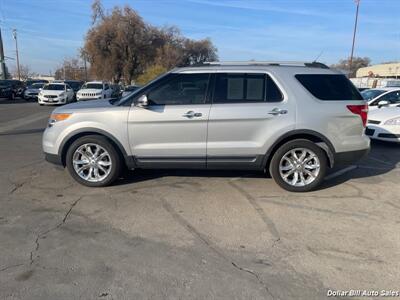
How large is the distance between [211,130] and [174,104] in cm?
66

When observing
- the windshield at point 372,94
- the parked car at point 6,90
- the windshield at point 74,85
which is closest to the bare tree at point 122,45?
the windshield at point 74,85

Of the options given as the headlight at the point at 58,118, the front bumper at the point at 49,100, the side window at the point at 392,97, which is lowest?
the front bumper at the point at 49,100

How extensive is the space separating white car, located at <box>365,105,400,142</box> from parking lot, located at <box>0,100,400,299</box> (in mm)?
3268

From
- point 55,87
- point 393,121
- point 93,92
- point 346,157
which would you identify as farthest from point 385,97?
point 55,87

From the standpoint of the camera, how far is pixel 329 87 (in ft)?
18.1

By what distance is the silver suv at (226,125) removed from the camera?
17.6 ft

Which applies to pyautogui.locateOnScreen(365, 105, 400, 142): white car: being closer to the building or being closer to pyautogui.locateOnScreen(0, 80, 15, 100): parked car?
pyautogui.locateOnScreen(0, 80, 15, 100): parked car

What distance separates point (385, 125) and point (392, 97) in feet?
9.92

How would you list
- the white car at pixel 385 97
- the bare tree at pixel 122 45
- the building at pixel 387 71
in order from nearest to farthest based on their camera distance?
the white car at pixel 385 97 → the bare tree at pixel 122 45 → the building at pixel 387 71

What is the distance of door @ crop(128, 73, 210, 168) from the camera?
17.6 ft

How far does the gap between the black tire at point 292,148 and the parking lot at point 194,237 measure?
0.16m

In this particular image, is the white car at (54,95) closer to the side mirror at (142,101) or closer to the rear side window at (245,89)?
the side mirror at (142,101)


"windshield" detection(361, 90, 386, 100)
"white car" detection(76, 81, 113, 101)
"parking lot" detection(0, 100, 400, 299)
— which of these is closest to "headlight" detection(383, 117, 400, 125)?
"windshield" detection(361, 90, 386, 100)

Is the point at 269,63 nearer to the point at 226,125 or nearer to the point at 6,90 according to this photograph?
the point at 226,125
